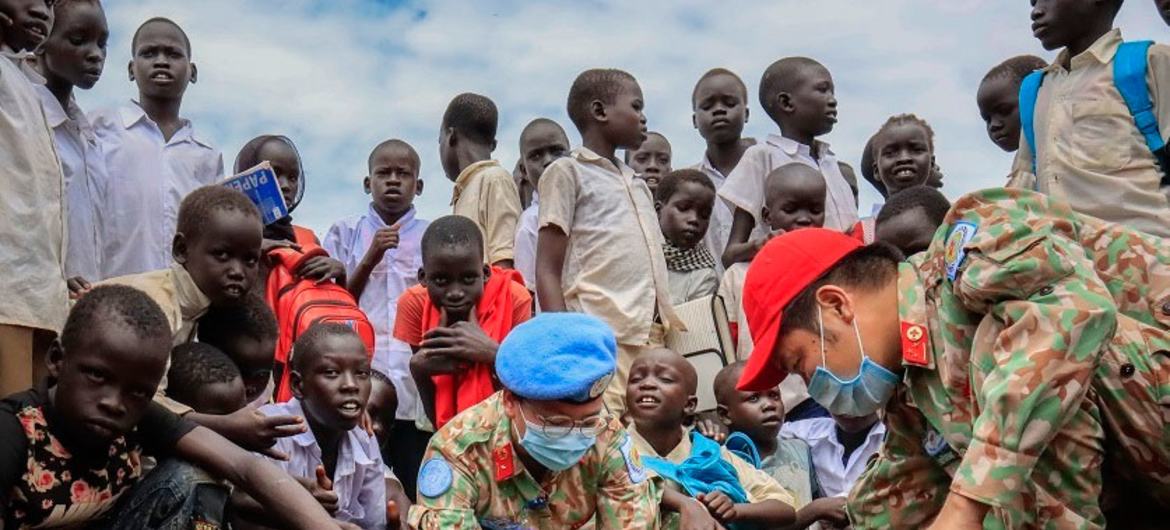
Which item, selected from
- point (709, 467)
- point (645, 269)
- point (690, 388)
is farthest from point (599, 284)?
point (709, 467)

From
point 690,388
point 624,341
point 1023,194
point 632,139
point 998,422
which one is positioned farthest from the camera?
point 632,139

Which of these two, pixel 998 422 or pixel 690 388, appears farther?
pixel 690 388

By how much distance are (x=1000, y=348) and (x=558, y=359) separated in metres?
1.70

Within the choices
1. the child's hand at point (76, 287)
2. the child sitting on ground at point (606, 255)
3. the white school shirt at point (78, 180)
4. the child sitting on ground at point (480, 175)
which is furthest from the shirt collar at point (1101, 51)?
the white school shirt at point (78, 180)

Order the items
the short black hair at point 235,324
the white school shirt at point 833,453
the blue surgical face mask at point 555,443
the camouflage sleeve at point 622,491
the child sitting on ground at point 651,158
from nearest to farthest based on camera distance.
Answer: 1. the blue surgical face mask at point 555,443
2. the camouflage sleeve at point 622,491
3. the short black hair at point 235,324
4. the white school shirt at point 833,453
5. the child sitting on ground at point 651,158

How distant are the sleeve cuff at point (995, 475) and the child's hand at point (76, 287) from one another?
2.97 m

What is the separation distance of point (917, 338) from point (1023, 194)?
38 centimetres

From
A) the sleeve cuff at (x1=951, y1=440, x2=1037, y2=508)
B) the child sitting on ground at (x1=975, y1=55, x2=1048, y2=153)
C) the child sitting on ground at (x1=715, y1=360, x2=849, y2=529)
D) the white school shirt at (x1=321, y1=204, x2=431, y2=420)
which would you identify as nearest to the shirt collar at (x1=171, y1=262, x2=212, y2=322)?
the white school shirt at (x1=321, y1=204, x2=431, y2=420)

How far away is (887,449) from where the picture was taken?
329 centimetres

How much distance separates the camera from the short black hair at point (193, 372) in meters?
4.12

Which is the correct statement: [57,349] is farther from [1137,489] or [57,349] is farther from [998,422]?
[1137,489]

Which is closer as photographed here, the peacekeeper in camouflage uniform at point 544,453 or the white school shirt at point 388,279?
the peacekeeper in camouflage uniform at point 544,453

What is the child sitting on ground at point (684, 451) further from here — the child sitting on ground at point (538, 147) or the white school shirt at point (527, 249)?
the child sitting on ground at point (538, 147)

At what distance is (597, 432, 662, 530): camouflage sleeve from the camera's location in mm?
4191
